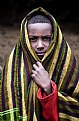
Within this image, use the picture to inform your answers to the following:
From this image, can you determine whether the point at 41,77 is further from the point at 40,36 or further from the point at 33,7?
the point at 33,7

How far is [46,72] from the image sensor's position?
3248mm

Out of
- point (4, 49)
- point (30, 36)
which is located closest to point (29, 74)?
point (30, 36)

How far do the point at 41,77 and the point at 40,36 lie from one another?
12.3 inches

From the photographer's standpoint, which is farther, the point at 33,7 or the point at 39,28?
the point at 33,7

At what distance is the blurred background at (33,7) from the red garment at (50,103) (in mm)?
3804

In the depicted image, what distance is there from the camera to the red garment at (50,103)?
3.15 m

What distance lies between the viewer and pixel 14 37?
712 centimetres

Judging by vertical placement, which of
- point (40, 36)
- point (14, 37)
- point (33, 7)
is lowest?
point (14, 37)

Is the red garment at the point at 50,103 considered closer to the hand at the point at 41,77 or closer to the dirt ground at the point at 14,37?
the hand at the point at 41,77

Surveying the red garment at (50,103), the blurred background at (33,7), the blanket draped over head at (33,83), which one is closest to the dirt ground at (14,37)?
the blurred background at (33,7)

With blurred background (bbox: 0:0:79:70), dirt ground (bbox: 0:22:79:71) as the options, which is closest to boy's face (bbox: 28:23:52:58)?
dirt ground (bbox: 0:22:79:71)

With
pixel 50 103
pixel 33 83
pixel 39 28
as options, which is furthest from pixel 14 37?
pixel 50 103

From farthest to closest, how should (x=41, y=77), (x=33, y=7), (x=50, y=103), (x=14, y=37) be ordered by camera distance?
(x=33, y=7) → (x=14, y=37) → (x=41, y=77) → (x=50, y=103)

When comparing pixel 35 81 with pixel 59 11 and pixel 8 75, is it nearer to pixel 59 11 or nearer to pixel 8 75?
pixel 8 75
